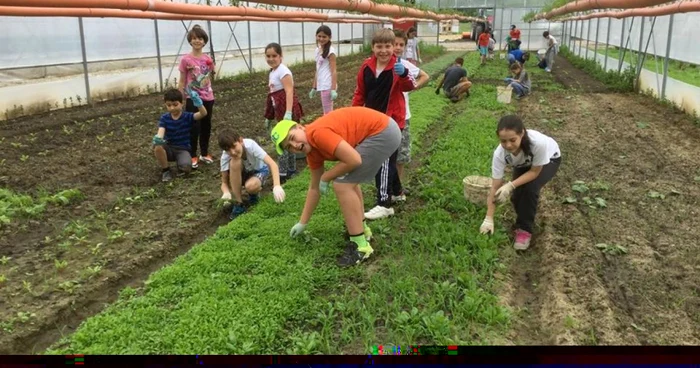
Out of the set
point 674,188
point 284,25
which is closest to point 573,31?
point 284,25

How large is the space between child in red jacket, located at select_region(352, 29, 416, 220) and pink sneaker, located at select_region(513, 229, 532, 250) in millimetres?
1095

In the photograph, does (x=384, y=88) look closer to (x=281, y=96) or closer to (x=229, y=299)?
(x=281, y=96)

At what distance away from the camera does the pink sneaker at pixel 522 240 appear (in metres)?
4.02

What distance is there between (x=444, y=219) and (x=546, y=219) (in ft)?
3.04

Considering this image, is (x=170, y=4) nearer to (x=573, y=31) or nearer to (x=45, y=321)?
(x=45, y=321)

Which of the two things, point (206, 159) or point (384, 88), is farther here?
point (206, 159)

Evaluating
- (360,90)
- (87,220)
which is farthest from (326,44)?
(87,220)

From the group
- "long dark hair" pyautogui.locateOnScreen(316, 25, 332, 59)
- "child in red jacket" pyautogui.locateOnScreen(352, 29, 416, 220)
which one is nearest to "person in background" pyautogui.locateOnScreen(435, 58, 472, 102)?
"long dark hair" pyautogui.locateOnScreen(316, 25, 332, 59)

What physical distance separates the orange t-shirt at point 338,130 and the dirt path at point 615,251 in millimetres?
1411

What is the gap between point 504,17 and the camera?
33000 millimetres

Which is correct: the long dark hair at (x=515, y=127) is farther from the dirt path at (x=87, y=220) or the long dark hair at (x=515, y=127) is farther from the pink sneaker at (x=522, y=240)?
the dirt path at (x=87, y=220)

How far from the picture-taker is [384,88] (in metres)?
4.42

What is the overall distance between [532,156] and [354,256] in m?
1.50

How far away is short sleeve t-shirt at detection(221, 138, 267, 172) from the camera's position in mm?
4836
